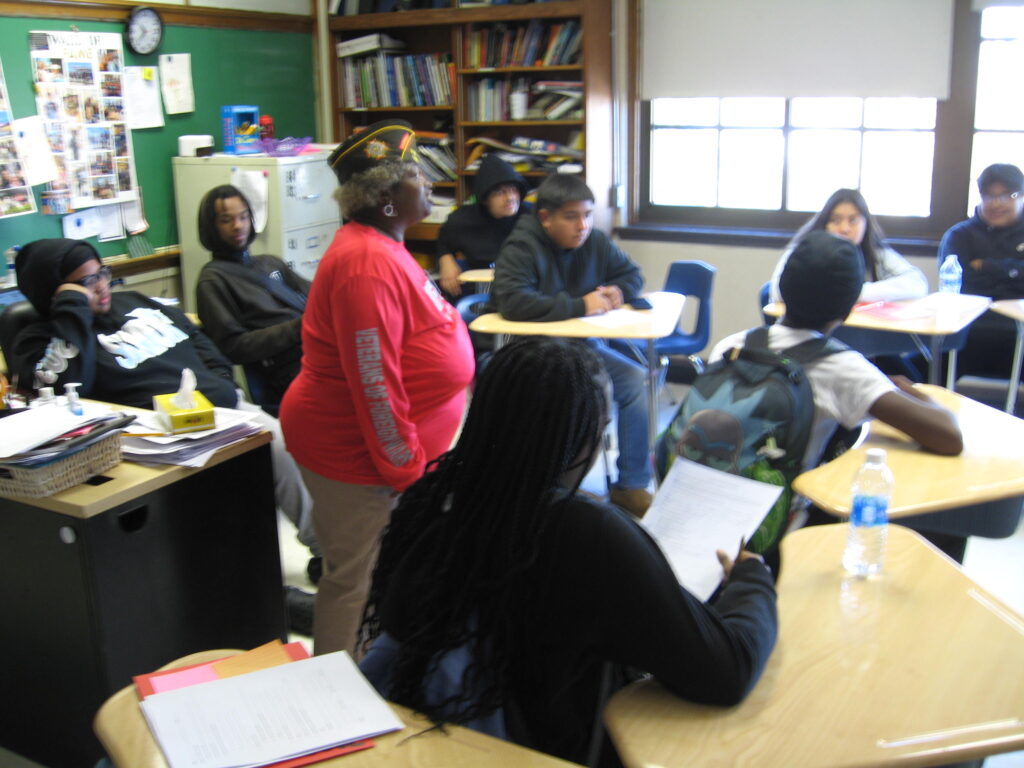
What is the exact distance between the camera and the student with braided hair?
1259mm

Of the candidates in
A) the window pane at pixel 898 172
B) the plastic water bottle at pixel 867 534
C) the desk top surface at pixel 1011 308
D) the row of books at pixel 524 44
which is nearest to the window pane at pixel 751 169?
the window pane at pixel 898 172

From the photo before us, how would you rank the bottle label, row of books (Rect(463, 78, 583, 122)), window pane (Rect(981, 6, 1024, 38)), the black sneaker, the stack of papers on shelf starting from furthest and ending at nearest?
row of books (Rect(463, 78, 583, 122))
window pane (Rect(981, 6, 1024, 38))
the black sneaker
the stack of papers on shelf
the bottle label

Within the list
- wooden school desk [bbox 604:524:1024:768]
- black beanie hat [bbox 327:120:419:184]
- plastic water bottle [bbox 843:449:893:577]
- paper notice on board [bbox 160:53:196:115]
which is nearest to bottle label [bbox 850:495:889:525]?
plastic water bottle [bbox 843:449:893:577]

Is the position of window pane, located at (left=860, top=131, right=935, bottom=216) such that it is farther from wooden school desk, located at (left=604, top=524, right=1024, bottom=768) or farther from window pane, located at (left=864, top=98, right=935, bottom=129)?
wooden school desk, located at (left=604, top=524, right=1024, bottom=768)

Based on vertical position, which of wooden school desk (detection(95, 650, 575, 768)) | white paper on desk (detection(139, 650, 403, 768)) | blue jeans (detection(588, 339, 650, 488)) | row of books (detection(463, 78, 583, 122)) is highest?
row of books (detection(463, 78, 583, 122))

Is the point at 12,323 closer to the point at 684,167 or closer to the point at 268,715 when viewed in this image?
the point at 268,715

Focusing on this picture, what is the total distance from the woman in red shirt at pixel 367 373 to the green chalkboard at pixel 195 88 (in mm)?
2489

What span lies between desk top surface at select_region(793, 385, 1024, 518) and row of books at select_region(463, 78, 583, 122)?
3.46m

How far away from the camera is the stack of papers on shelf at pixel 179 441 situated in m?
2.32

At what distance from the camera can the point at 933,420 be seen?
86.6 inches

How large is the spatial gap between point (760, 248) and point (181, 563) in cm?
392

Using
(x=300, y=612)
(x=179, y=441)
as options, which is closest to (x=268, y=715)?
(x=179, y=441)

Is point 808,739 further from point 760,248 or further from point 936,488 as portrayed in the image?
point 760,248

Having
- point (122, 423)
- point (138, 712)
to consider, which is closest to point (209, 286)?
point (122, 423)
